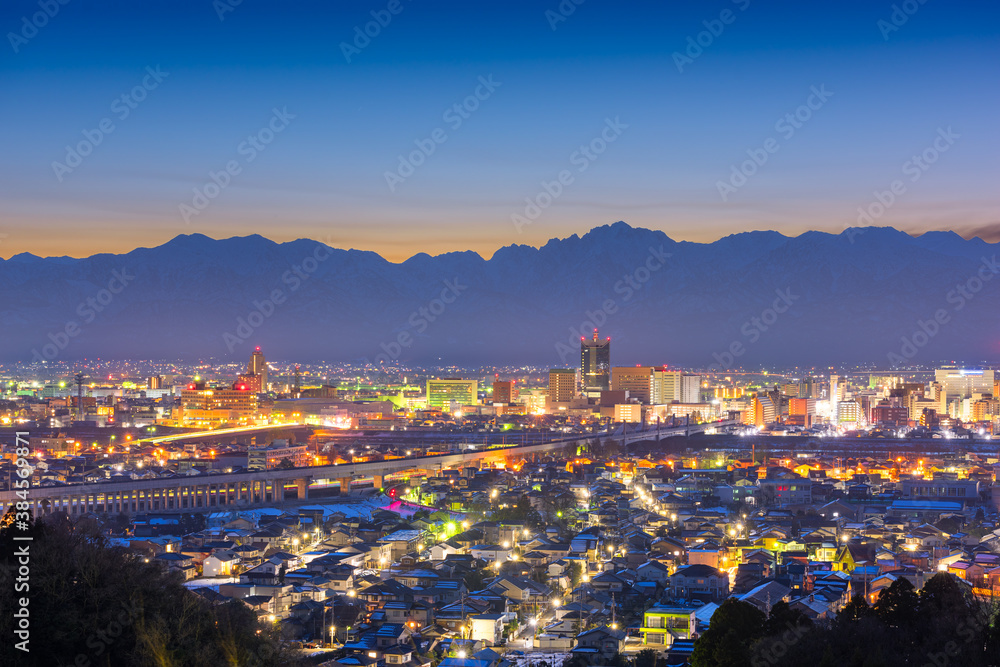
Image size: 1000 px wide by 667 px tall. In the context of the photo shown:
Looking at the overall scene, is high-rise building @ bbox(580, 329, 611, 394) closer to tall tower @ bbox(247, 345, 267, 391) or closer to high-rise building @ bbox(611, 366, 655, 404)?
high-rise building @ bbox(611, 366, 655, 404)

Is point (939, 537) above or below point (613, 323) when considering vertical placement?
below

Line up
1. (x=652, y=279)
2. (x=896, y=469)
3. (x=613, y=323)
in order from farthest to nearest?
1. (x=652, y=279)
2. (x=613, y=323)
3. (x=896, y=469)

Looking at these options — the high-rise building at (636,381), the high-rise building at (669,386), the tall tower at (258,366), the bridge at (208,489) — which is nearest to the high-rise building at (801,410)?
the high-rise building at (636,381)

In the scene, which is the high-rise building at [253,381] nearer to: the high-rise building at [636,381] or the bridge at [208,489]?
the high-rise building at [636,381]

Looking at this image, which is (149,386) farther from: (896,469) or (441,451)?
(896,469)

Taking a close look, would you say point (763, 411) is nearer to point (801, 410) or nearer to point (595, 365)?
point (801, 410)

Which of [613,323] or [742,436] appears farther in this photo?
[613,323]

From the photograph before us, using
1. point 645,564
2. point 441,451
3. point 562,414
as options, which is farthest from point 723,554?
point 562,414
